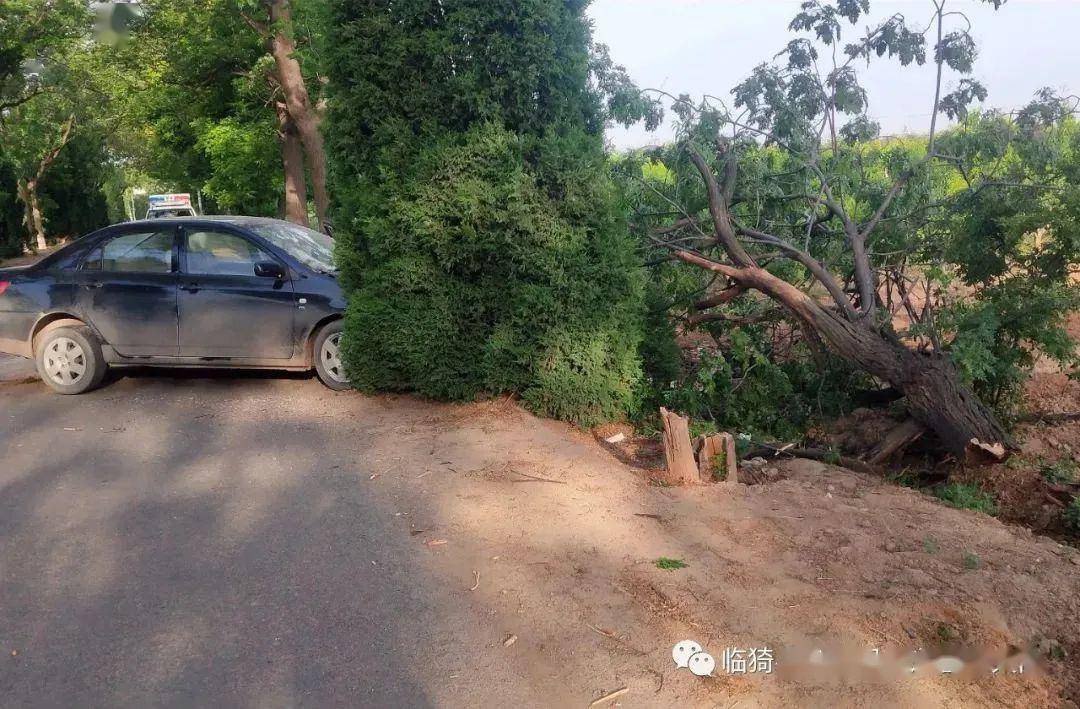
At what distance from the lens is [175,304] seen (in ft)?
28.8

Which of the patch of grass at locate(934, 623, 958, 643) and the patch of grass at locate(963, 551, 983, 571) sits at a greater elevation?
the patch of grass at locate(963, 551, 983, 571)

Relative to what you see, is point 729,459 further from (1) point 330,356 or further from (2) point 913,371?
(1) point 330,356

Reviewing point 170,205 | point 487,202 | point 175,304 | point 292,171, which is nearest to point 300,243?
point 175,304

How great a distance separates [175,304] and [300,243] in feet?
4.53

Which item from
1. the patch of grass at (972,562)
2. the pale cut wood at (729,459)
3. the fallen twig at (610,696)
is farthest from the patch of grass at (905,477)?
the fallen twig at (610,696)

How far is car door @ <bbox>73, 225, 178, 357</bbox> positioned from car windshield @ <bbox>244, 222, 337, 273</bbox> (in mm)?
899

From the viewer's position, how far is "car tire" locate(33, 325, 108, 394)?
29.3 ft

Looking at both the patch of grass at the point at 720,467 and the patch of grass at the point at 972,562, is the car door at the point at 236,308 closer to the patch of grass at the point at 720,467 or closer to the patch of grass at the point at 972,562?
the patch of grass at the point at 720,467

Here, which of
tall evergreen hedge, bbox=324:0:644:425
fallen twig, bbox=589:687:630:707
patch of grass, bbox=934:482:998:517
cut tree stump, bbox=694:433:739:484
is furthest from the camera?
tall evergreen hedge, bbox=324:0:644:425

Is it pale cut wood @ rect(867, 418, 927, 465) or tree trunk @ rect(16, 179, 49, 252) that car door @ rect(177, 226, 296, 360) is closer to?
pale cut wood @ rect(867, 418, 927, 465)

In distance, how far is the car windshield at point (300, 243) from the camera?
9.01 m

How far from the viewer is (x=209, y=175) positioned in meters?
30.8

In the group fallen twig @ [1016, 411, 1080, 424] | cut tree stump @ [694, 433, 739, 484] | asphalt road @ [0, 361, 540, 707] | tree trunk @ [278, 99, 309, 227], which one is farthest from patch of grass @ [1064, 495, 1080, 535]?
tree trunk @ [278, 99, 309, 227]

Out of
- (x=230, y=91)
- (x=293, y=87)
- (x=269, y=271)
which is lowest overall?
(x=269, y=271)
